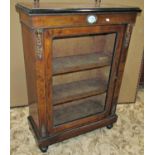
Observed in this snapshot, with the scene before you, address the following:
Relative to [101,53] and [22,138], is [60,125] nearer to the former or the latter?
[22,138]

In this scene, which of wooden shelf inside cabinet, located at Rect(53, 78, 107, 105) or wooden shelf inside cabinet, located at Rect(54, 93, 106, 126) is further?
wooden shelf inside cabinet, located at Rect(54, 93, 106, 126)

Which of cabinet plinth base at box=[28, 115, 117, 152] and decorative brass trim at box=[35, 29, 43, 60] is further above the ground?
decorative brass trim at box=[35, 29, 43, 60]

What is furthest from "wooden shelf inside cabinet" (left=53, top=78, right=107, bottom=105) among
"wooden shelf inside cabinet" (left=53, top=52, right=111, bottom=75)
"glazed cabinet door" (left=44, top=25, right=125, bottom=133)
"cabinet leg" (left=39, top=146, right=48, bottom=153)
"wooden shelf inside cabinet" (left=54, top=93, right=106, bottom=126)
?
"cabinet leg" (left=39, top=146, right=48, bottom=153)

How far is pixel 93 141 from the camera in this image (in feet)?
5.65

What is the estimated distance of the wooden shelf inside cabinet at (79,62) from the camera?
Result: 144cm

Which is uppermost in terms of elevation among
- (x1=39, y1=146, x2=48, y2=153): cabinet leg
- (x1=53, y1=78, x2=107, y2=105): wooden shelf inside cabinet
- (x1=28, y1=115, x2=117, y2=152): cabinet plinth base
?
(x1=53, y1=78, x2=107, y2=105): wooden shelf inside cabinet

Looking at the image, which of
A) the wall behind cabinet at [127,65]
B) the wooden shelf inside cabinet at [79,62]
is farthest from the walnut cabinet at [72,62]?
the wall behind cabinet at [127,65]

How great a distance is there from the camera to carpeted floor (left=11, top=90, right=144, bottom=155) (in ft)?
5.27

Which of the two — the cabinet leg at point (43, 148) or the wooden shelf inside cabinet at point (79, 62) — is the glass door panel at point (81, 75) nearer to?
the wooden shelf inside cabinet at point (79, 62)

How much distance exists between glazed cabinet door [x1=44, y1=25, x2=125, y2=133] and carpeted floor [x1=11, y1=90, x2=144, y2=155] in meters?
0.18

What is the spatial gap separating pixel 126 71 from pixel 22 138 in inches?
48.6

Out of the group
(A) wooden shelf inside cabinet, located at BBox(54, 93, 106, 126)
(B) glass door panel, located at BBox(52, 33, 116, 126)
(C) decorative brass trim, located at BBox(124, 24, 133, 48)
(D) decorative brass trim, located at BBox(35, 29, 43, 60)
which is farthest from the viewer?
(A) wooden shelf inside cabinet, located at BBox(54, 93, 106, 126)

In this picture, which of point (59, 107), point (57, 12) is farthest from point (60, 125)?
point (57, 12)

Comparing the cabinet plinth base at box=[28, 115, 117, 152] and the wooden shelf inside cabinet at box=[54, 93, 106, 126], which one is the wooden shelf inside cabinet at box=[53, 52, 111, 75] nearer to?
the wooden shelf inside cabinet at box=[54, 93, 106, 126]
